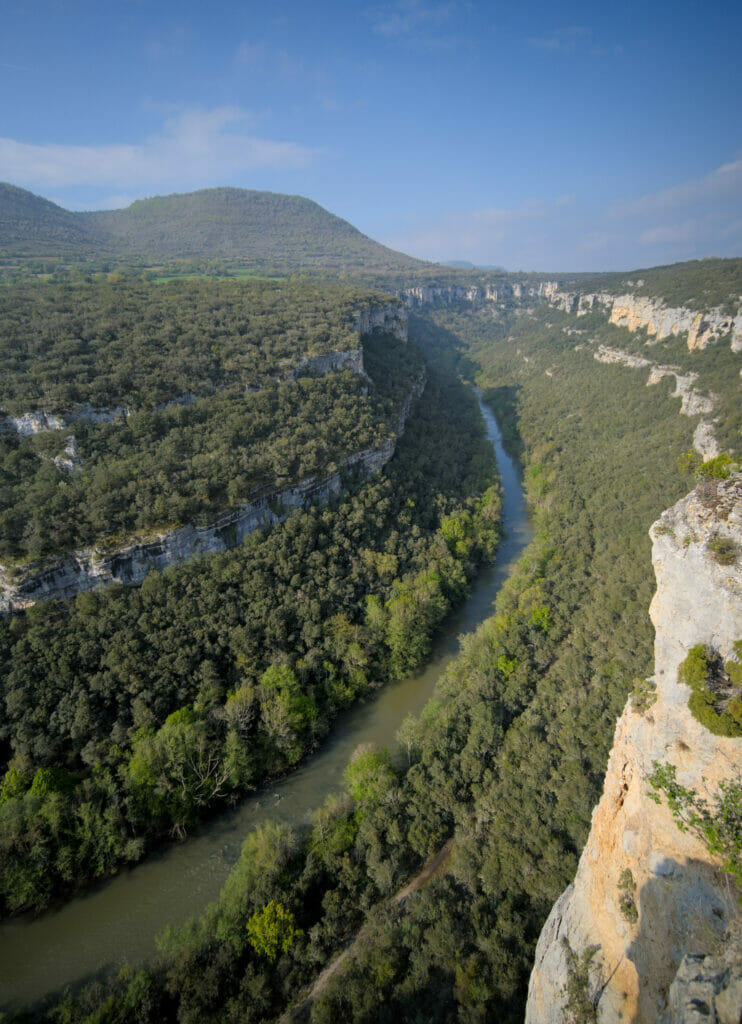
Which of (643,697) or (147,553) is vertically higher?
(643,697)

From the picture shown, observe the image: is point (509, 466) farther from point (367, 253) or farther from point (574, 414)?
point (367, 253)

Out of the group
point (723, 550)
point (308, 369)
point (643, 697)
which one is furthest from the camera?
point (308, 369)

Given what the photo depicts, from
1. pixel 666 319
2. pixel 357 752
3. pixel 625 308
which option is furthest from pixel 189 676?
pixel 625 308

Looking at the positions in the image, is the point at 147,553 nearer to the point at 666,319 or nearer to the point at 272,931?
the point at 272,931

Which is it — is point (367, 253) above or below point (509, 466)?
above

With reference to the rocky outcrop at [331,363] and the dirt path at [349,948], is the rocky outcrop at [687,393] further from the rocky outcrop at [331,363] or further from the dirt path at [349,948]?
the dirt path at [349,948]

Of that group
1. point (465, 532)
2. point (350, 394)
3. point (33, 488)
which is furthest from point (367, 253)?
point (33, 488)

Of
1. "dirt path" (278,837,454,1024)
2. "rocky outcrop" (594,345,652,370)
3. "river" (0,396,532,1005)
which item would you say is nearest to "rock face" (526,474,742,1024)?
"dirt path" (278,837,454,1024)

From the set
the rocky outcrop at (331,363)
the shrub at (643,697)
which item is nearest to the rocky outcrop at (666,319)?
the rocky outcrop at (331,363)
